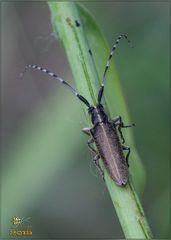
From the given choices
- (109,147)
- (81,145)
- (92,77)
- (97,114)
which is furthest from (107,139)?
(81,145)

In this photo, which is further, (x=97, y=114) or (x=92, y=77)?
(x=97, y=114)

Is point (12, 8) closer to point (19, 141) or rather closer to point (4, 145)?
point (4, 145)

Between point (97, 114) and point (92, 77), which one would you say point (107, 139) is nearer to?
point (97, 114)

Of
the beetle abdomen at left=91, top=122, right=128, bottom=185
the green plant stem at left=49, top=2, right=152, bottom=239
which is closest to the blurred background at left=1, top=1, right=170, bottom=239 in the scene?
the beetle abdomen at left=91, top=122, right=128, bottom=185

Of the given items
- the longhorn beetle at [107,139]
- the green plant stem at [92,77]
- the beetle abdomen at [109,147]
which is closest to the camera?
the green plant stem at [92,77]

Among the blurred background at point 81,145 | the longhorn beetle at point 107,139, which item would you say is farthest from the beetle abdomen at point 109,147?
the blurred background at point 81,145

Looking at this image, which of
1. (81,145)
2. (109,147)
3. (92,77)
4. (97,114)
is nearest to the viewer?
(92,77)

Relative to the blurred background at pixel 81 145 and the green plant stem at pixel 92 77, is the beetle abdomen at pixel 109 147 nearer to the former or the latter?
the green plant stem at pixel 92 77
